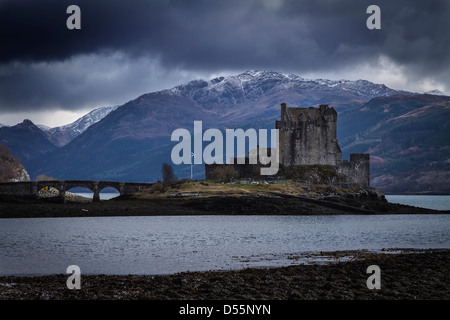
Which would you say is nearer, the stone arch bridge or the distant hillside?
the stone arch bridge

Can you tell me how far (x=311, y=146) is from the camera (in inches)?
4090

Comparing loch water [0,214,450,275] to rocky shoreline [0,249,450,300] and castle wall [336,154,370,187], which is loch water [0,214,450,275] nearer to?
rocky shoreline [0,249,450,300]

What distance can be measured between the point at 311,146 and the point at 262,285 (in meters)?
80.3

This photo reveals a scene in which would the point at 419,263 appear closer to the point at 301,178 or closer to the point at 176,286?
the point at 176,286

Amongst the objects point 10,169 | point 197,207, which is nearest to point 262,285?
point 197,207

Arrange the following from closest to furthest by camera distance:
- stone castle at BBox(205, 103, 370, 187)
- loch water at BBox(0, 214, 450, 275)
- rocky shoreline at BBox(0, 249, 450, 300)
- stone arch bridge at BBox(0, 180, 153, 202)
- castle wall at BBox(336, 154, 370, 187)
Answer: rocky shoreline at BBox(0, 249, 450, 300) < loch water at BBox(0, 214, 450, 275) < stone arch bridge at BBox(0, 180, 153, 202) < stone castle at BBox(205, 103, 370, 187) < castle wall at BBox(336, 154, 370, 187)

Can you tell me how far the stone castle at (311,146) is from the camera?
340 feet

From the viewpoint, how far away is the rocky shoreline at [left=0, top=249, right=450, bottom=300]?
22281 mm

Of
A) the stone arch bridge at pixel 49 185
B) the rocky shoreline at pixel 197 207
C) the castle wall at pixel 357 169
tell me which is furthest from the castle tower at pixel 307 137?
the stone arch bridge at pixel 49 185

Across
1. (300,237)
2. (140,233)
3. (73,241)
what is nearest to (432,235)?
(300,237)

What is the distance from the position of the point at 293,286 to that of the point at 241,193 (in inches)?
2508

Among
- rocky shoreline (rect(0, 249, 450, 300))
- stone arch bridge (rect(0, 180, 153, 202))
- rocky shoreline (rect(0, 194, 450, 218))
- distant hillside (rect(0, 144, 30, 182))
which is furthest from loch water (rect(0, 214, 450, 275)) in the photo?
distant hillside (rect(0, 144, 30, 182))

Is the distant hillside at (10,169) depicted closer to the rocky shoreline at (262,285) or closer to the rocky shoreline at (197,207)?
the rocky shoreline at (197,207)

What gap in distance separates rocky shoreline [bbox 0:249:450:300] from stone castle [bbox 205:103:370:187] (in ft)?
237
